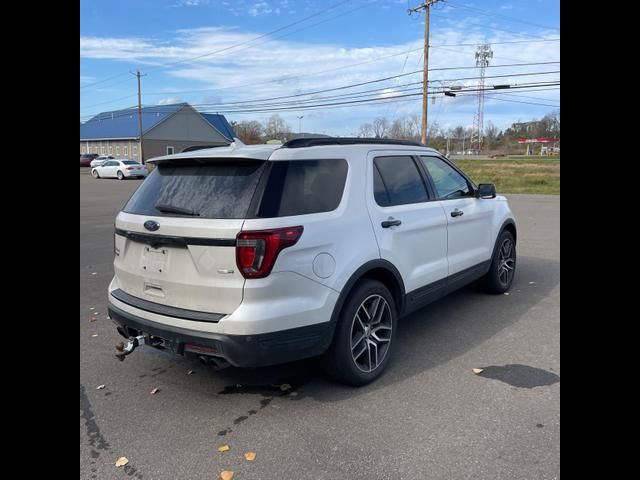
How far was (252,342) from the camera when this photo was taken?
308cm

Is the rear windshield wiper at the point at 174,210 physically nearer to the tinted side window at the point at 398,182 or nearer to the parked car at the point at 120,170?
the tinted side window at the point at 398,182

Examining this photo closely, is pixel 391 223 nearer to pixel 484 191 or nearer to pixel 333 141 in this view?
pixel 333 141

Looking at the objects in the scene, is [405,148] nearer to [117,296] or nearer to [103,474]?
[117,296]

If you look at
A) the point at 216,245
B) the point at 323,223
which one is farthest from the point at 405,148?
the point at 216,245

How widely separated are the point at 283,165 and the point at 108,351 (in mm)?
2593

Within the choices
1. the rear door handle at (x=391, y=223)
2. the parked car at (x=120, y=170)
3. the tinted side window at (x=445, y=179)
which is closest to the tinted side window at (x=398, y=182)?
the rear door handle at (x=391, y=223)

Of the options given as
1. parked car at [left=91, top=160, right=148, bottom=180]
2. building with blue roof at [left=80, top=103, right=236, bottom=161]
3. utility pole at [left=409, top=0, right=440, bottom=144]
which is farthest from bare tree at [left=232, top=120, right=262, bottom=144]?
utility pole at [left=409, top=0, right=440, bottom=144]

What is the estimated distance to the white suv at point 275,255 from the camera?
3100 mm

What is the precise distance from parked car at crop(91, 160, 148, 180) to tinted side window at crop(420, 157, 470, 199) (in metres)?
34.8

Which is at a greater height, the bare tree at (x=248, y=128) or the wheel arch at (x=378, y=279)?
the bare tree at (x=248, y=128)

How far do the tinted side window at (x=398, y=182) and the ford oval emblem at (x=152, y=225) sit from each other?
1.67 meters

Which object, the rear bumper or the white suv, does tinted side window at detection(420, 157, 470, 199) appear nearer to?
the white suv

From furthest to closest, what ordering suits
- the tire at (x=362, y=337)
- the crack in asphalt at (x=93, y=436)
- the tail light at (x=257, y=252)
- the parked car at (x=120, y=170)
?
the parked car at (x=120, y=170) → the tire at (x=362, y=337) → the tail light at (x=257, y=252) → the crack in asphalt at (x=93, y=436)

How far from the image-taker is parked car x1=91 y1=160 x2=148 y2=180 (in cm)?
3650
